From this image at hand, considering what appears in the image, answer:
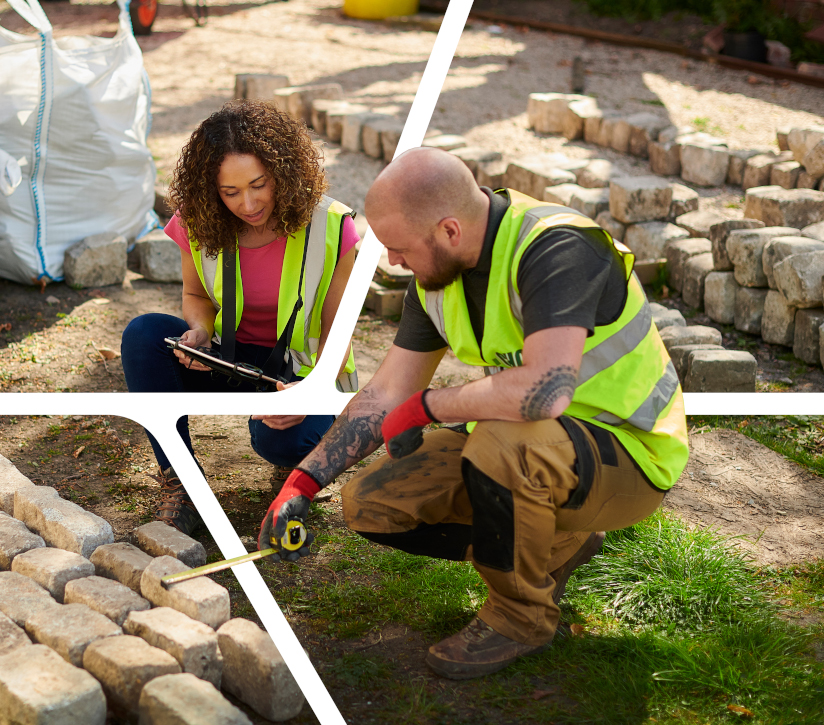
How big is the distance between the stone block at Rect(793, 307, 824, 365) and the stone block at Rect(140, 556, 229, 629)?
2.85 metres

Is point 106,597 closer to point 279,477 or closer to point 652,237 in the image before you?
point 279,477

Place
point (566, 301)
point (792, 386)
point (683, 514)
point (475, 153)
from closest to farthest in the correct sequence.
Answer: point (566, 301) → point (683, 514) → point (792, 386) → point (475, 153)

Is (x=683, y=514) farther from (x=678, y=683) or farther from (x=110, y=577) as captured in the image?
(x=110, y=577)

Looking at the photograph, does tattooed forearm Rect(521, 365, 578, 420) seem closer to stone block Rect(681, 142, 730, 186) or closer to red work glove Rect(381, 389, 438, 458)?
red work glove Rect(381, 389, 438, 458)

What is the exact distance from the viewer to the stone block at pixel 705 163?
5938 mm

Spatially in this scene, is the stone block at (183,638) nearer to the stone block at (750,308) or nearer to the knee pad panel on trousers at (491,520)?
the knee pad panel on trousers at (491,520)

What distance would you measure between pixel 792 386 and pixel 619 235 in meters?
1.66

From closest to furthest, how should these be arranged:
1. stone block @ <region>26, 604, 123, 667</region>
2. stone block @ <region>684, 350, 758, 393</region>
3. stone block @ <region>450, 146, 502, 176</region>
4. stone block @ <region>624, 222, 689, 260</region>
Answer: stone block @ <region>26, 604, 123, 667</region>, stone block @ <region>684, 350, 758, 393</region>, stone block @ <region>624, 222, 689, 260</region>, stone block @ <region>450, 146, 502, 176</region>

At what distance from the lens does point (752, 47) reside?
9.28 meters

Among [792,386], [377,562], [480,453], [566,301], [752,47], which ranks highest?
[752,47]

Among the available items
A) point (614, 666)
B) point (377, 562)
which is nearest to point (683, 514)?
point (614, 666)

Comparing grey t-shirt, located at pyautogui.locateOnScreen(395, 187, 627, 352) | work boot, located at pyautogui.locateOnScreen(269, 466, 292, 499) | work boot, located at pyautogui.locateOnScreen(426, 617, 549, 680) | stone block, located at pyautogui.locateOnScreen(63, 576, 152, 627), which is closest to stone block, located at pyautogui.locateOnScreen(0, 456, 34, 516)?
stone block, located at pyautogui.locateOnScreen(63, 576, 152, 627)

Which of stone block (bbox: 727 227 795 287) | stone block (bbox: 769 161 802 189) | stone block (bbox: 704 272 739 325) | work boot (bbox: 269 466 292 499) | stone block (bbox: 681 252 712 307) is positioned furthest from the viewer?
stone block (bbox: 769 161 802 189)

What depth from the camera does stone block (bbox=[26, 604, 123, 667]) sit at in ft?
6.62
